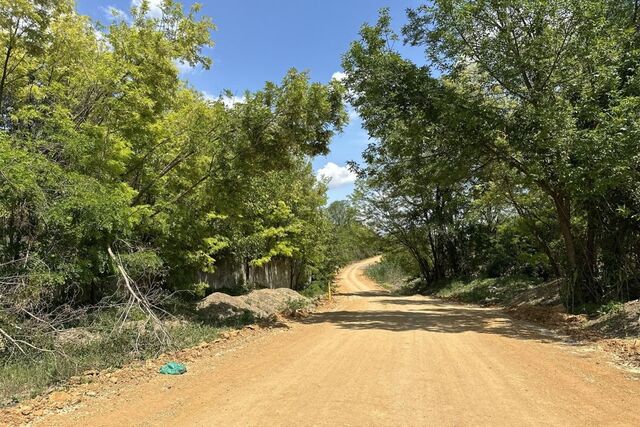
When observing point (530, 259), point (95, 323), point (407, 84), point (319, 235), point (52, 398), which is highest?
point (407, 84)

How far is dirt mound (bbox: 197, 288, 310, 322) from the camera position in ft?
52.4

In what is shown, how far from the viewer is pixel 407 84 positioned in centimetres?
1512

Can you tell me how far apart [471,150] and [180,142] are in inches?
344

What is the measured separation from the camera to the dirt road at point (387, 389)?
220 inches

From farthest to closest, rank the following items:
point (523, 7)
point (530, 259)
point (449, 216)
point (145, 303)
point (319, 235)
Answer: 1. point (449, 216)
2. point (319, 235)
3. point (530, 259)
4. point (523, 7)
5. point (145, 303)

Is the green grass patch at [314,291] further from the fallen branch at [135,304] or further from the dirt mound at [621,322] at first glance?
the fallen branch at [135,304]

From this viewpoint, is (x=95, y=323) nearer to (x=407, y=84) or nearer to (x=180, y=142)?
(x=180, y=142)

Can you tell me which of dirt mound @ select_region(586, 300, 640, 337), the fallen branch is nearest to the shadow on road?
dirt mound @ select_region(586, 300, 640, 337)

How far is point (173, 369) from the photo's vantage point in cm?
836

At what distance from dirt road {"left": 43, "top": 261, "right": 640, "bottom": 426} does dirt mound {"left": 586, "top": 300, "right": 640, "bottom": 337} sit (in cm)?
181

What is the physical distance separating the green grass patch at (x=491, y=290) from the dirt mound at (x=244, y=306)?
999 centimetres

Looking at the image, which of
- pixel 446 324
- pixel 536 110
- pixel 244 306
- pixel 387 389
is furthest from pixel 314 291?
pixel 387 389

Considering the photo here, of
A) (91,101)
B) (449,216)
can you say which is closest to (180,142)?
(91,101)

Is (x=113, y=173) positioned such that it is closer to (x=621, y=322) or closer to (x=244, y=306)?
(x=244, y=306)
